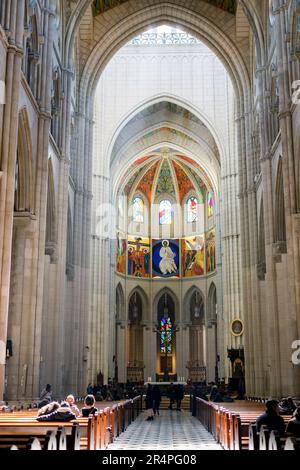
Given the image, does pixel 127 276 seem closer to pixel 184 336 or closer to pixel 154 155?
pixel 184 336

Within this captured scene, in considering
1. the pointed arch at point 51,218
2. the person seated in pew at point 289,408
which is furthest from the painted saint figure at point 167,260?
the person seated in pew at point 289,408

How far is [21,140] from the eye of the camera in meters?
18.0

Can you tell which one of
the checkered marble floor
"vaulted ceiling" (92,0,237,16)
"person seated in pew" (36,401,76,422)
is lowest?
the checkered marble floor

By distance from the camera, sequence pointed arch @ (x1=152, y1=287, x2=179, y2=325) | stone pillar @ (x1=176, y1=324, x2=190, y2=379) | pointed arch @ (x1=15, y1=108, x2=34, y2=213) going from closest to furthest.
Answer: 1. pointed arch @ (x1=15, y1=108, x2=34, y2=213)
2. stone pillar @ (x1=176, y1=324, x2=190, y2=379)
3. pointed arch @ (x1=152, y1=287, x2=179, y2=325)

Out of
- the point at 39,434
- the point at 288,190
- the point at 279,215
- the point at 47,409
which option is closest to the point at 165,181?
the point at 279,215

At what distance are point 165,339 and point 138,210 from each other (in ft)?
36.2

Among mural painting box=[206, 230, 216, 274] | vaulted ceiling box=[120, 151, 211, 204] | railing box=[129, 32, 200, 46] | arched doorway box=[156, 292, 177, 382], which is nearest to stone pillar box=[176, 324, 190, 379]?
arched doorway box=[156, 292, 177, 382]

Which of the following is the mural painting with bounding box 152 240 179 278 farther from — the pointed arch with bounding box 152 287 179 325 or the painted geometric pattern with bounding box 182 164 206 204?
the painted geometric pattern with bounding box 182 164 206 204

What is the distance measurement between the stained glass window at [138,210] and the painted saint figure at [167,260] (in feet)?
9.31

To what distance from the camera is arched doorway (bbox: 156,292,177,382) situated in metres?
46.6

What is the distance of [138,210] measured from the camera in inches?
1951

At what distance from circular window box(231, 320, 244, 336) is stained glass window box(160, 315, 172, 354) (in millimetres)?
12817

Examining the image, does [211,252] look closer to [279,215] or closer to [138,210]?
[138,210]
